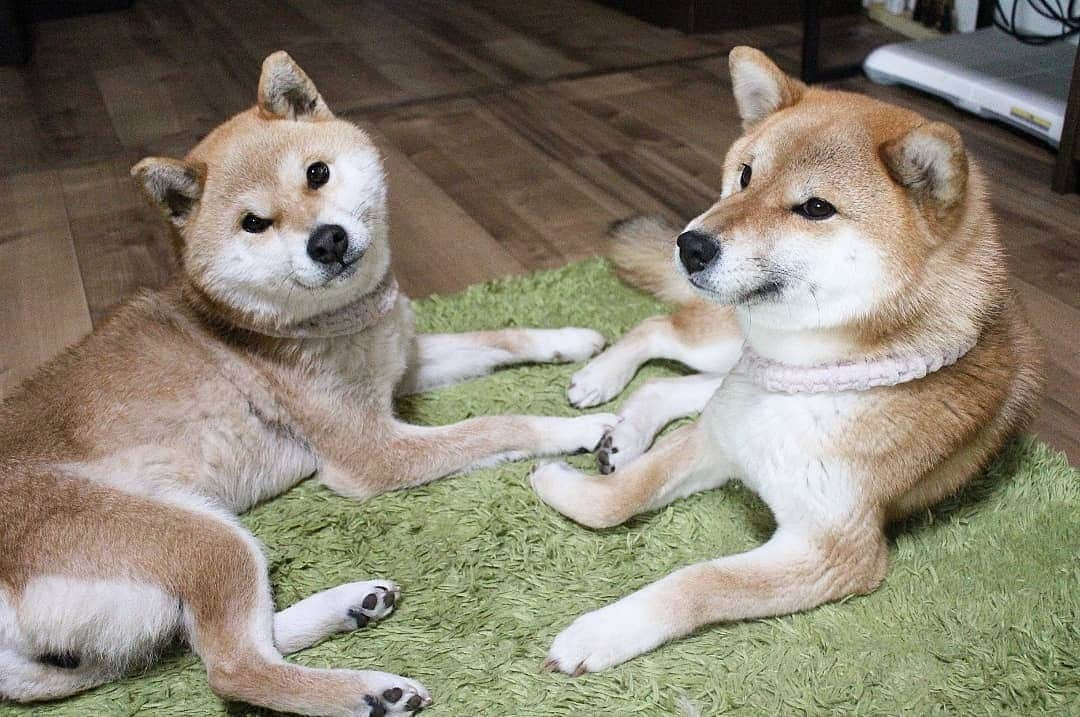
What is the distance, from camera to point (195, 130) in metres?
4.00

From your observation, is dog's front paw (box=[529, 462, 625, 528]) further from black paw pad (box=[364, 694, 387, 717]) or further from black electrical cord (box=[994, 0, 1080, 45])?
black electrical cord (box=[994, 0, 1080, 45])

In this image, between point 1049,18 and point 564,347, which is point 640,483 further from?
point 1049,18

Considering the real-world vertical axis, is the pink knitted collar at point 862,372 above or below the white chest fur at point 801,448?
above

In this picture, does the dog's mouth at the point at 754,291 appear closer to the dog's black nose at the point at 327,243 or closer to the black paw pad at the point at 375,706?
the dog's black nose at the point at 327,243

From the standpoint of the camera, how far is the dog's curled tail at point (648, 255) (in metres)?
2.50

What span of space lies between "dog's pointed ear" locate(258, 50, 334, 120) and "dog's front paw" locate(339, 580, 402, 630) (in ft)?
3.12

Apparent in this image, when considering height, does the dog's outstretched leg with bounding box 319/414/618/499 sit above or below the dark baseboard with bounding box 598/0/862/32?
above

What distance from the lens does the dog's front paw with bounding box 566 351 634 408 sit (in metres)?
2.27

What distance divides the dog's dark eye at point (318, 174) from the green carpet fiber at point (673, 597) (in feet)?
2.14

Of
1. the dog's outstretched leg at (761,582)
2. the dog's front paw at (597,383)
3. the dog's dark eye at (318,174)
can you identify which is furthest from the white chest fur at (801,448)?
the dog's dark eye at (318,174)

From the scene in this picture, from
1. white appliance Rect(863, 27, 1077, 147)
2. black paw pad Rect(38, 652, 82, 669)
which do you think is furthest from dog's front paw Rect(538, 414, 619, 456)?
white appliance Rect(863, 27, 1077, 147)

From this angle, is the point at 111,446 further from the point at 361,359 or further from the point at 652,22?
the point at 652,22

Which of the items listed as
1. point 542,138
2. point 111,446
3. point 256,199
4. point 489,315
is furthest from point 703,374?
point 542,138

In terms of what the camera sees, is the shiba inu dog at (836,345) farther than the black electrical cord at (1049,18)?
No
